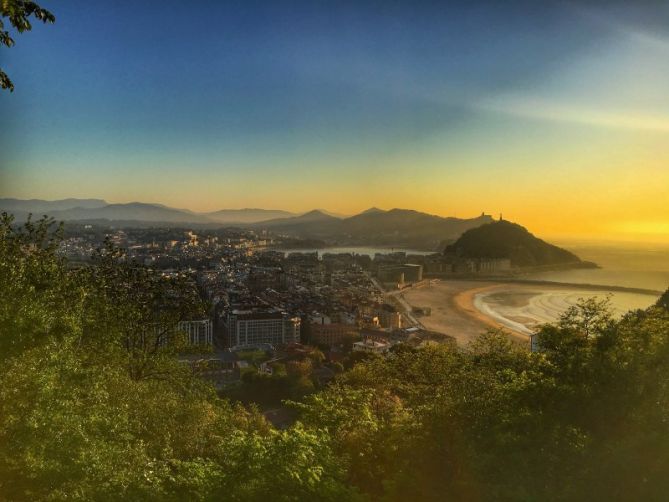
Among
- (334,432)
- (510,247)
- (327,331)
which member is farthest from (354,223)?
(334,432)

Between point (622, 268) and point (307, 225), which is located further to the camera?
point (307, 225)

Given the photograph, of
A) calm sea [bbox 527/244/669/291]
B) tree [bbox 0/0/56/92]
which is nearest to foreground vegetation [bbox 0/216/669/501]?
tree [bbox 0/0/56/92]

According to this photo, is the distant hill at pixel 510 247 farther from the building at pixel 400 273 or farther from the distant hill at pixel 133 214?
the distant hill at pixel 133 214

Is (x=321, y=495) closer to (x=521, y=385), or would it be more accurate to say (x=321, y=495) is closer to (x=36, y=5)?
(x=521, y=385)

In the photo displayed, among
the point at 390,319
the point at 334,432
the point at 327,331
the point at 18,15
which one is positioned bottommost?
the point at 327,331

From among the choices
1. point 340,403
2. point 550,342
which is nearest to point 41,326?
point 340,403

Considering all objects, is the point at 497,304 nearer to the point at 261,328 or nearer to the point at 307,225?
the point at 261,328
